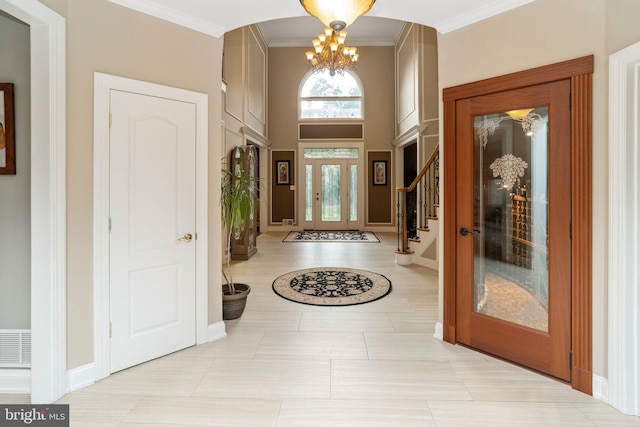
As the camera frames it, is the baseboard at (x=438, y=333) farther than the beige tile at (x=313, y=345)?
Yes

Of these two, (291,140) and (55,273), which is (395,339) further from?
(291,140)

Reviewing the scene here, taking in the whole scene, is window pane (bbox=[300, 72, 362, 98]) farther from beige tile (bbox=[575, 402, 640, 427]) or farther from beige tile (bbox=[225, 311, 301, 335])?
beige tile (bbox=[575, 402, 640, 427])

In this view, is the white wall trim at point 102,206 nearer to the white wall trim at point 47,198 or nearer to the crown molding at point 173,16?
the white wall trim at point 47,198

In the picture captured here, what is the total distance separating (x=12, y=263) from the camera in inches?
89.4

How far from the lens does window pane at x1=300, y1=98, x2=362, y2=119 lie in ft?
34.8

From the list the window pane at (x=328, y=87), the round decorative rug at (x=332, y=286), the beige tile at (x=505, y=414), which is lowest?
the beige tile at (x=505, y=414)

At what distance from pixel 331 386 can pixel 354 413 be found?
12.1 inches

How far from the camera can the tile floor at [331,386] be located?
6.35ft

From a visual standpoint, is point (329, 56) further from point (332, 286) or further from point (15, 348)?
point (15, 348)

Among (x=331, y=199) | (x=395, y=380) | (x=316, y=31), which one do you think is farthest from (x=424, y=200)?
(x=316, y=31)

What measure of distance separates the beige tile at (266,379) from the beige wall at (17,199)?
1352 millimetres

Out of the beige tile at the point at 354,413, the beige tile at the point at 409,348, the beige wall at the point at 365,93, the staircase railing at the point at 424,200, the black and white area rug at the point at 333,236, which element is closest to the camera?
the beige tile at the point at 354,413

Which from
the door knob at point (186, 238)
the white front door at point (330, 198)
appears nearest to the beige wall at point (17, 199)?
the door knob at point (186, 238)

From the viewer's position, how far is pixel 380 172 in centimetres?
1052
